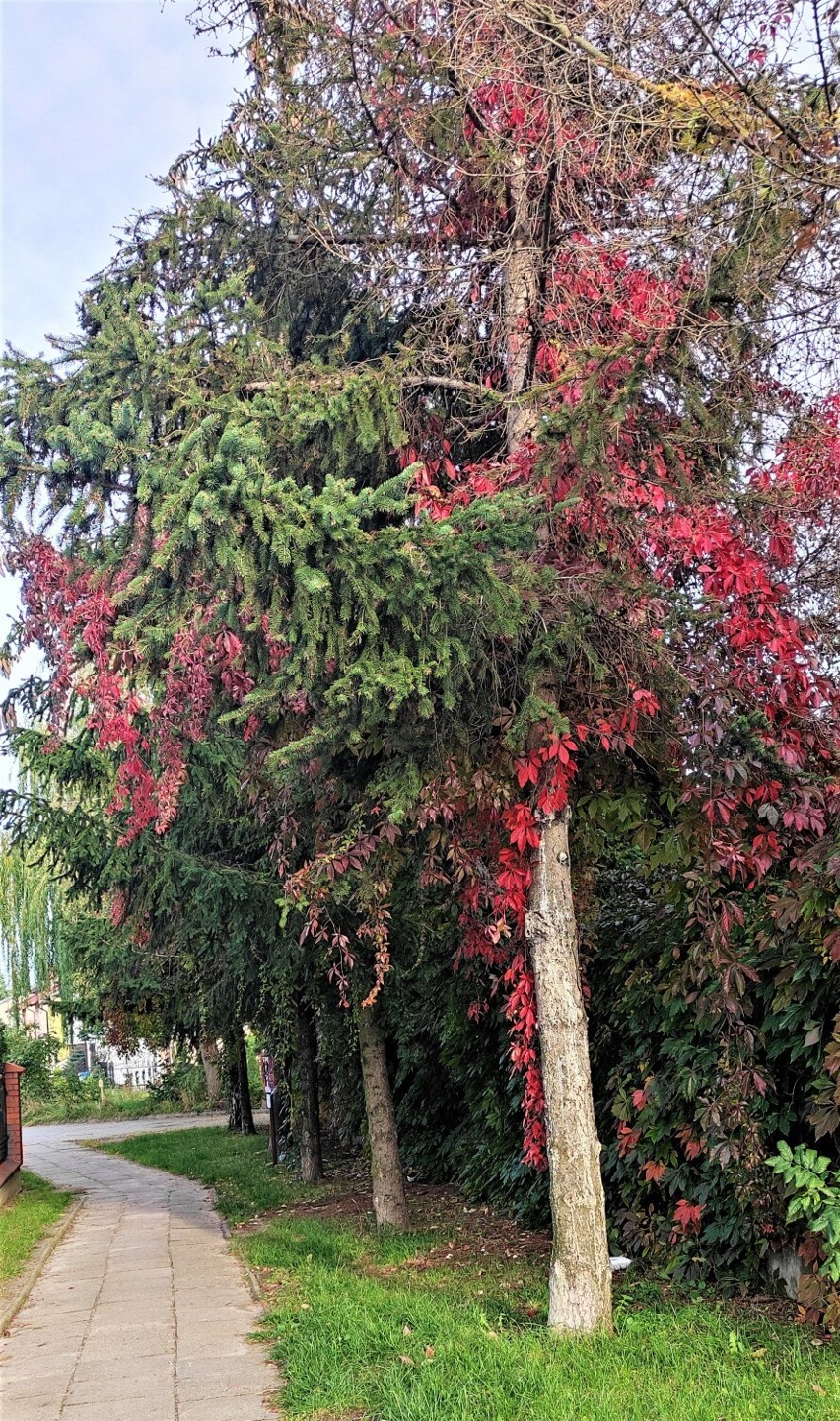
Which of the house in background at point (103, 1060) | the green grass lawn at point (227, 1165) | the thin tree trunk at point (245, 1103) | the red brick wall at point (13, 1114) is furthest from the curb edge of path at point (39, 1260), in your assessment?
the house in background at point (103, 1060)

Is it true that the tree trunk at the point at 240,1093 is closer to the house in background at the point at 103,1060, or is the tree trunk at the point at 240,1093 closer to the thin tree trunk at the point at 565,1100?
the house in background at the point at 103,1060

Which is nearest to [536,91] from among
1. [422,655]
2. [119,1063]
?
[422,655]

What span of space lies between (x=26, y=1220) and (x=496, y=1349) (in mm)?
8696

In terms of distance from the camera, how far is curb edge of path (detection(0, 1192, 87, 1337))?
789 cm

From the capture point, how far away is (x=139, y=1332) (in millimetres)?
7012

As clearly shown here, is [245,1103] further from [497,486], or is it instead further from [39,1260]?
[497,486]

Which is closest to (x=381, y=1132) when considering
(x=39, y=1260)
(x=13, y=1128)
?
(x=39, y=1260)

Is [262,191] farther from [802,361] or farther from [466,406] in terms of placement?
[802,361]

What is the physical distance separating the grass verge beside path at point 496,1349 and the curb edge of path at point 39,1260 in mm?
1779

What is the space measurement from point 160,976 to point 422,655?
848 centimetres

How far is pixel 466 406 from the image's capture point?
775cm

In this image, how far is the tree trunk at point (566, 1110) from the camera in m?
5.82

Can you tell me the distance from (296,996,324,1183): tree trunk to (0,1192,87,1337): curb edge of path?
104 inches

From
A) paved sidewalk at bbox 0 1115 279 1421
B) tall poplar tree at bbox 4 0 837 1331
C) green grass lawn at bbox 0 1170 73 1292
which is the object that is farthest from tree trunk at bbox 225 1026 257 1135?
tall poplar tree at bbox 4 0 837 1331
